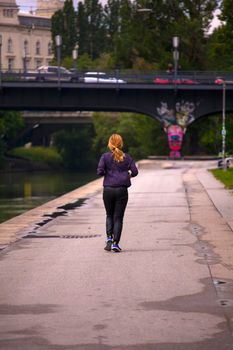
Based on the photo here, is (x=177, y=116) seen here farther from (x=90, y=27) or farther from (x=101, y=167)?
(x=90, y=27)

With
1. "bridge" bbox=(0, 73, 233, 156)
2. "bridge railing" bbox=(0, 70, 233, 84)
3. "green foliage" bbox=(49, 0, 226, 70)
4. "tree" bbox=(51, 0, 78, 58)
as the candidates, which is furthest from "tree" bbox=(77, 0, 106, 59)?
"bridge railing" bbox=(0, 70, 233, 84)

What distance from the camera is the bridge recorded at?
80438mm

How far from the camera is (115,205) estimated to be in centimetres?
1856

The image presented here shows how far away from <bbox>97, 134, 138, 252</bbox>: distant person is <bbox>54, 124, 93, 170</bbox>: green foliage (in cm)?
11750

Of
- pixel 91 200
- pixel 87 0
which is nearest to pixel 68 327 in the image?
pixel 91 200

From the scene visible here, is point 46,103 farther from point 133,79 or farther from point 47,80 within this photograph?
point 133,79

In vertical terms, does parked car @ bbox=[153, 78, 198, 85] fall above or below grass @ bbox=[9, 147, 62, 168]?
above

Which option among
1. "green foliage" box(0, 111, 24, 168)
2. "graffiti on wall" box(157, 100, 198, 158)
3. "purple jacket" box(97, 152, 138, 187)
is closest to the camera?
"purple jacket" box(97, 152, 138, 187)

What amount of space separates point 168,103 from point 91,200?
48.5 metres

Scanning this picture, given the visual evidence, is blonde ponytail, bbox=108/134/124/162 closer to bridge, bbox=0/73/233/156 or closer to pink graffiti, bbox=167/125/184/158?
bridge, bbox=0/73/233/156

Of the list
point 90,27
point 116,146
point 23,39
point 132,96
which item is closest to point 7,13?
point 23,39

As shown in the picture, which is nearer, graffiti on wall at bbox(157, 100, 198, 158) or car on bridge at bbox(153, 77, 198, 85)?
car on bridge at bbox(153, 77, 198, 85)

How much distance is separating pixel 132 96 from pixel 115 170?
64.8 m

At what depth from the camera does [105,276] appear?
15141 mm
